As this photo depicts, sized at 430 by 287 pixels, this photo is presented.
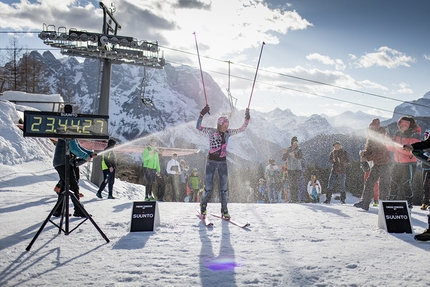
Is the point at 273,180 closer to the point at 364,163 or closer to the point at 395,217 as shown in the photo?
the point at 364,163

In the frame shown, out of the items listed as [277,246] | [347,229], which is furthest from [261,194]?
[277,246]

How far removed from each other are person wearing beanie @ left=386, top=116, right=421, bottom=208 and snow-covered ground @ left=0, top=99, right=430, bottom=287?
0.63 meters

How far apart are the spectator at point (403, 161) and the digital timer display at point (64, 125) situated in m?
5.79

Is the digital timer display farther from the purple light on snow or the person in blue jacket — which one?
the purple light on snow

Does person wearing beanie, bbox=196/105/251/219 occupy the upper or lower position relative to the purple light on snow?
upper

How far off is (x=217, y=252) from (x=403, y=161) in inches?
188

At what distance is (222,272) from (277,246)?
48.5 inches

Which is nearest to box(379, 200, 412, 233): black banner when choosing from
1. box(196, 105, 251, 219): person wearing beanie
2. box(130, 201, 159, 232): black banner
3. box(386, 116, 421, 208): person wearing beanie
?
box(386, 116, 421, 208): person wearing beanie

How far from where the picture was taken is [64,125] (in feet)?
14.6

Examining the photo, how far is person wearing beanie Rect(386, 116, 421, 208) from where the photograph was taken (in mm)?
6250

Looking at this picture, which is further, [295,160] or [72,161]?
[295,160]

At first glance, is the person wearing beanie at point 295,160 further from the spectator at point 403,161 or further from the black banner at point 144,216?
the black banner at point 144,216

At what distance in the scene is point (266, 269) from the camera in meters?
3.30

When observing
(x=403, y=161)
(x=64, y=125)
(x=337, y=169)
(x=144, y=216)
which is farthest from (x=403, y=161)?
(x=64, y=125)
